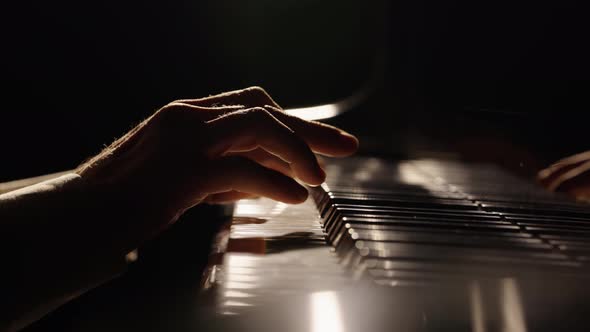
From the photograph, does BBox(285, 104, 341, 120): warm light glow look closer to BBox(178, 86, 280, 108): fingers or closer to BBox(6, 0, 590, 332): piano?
BBox(6, 0, 590, 332): piano

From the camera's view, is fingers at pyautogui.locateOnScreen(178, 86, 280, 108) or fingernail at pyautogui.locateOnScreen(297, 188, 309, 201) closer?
fingernail at pyautogui.locateOnScreen(297, 188, 309, 201)

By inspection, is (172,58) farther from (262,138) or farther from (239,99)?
(262,138)

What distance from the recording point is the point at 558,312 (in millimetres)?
395

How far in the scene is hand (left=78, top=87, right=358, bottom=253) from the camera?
0.66 meters

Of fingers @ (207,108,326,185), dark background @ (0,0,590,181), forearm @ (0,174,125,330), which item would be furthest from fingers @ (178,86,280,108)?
dark background @ (0,0,590,181)

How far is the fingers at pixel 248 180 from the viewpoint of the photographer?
70cm

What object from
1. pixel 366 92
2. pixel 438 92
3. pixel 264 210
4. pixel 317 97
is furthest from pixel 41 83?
pixel 264 210

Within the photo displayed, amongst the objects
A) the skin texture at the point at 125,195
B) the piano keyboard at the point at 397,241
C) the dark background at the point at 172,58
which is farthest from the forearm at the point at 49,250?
the dark background at the point at 172,58

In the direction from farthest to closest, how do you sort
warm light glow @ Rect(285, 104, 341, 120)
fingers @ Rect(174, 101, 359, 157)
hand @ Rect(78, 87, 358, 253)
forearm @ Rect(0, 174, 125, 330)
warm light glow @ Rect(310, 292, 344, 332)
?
warm light glow @ Rect(285, 104, 341, 120) < fingers @ Rect(174, 101, 359, 157) < hand @ Rect(78, 87, 358, 253) < forearm @ Rect(0, 174, 125, 330) < warm light glow @ Rect(310, 292, 344, 332)

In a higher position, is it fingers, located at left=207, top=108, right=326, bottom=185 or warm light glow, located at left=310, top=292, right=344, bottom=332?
fingers, located at left=207, top=108, right=326, bottom=185

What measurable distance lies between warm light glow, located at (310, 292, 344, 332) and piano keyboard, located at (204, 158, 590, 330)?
0.02m

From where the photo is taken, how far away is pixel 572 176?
901 millimetres

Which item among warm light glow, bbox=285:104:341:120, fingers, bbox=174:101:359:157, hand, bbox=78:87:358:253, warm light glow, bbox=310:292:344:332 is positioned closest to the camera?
warm light glow, bbox=310:292:344:332

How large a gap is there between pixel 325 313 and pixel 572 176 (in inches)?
25.9
